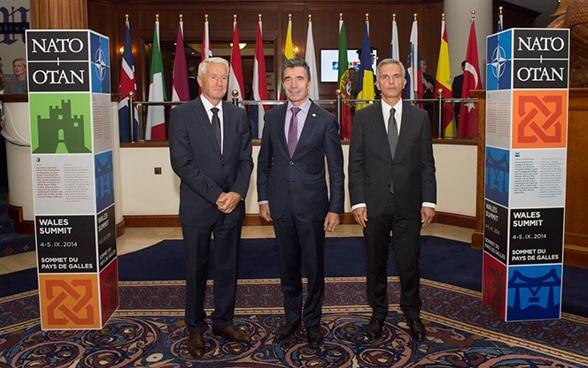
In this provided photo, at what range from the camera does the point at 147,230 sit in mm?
6676

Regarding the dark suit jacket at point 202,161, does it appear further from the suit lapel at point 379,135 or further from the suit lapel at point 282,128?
the suit lapel at point 379,135

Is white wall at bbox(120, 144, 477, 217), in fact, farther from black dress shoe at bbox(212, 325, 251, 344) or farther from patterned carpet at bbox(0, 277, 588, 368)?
black dress shoe at bbox(212, 325, 251, 344)

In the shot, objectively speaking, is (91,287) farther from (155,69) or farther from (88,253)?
(155,69)

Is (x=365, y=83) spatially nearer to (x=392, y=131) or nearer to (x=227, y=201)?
(x=392, y=131)

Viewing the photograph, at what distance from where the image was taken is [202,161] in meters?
3.20

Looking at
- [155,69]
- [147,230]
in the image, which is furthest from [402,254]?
[155,69]

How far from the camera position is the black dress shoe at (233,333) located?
11.0 feet

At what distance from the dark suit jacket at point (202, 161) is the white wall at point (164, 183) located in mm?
3353

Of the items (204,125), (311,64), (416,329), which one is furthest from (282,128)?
(311,64)

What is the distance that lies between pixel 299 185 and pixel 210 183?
476mm

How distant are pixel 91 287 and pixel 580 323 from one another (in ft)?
9.83

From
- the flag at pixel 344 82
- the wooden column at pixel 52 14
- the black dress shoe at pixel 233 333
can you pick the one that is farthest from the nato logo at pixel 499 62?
the wooden column at pixel 52 14

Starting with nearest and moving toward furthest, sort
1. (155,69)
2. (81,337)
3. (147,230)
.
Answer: (81,337) → (147,230) → (155,69)

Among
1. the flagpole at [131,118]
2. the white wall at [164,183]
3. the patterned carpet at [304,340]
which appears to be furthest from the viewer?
the flagpole at [131,118]
